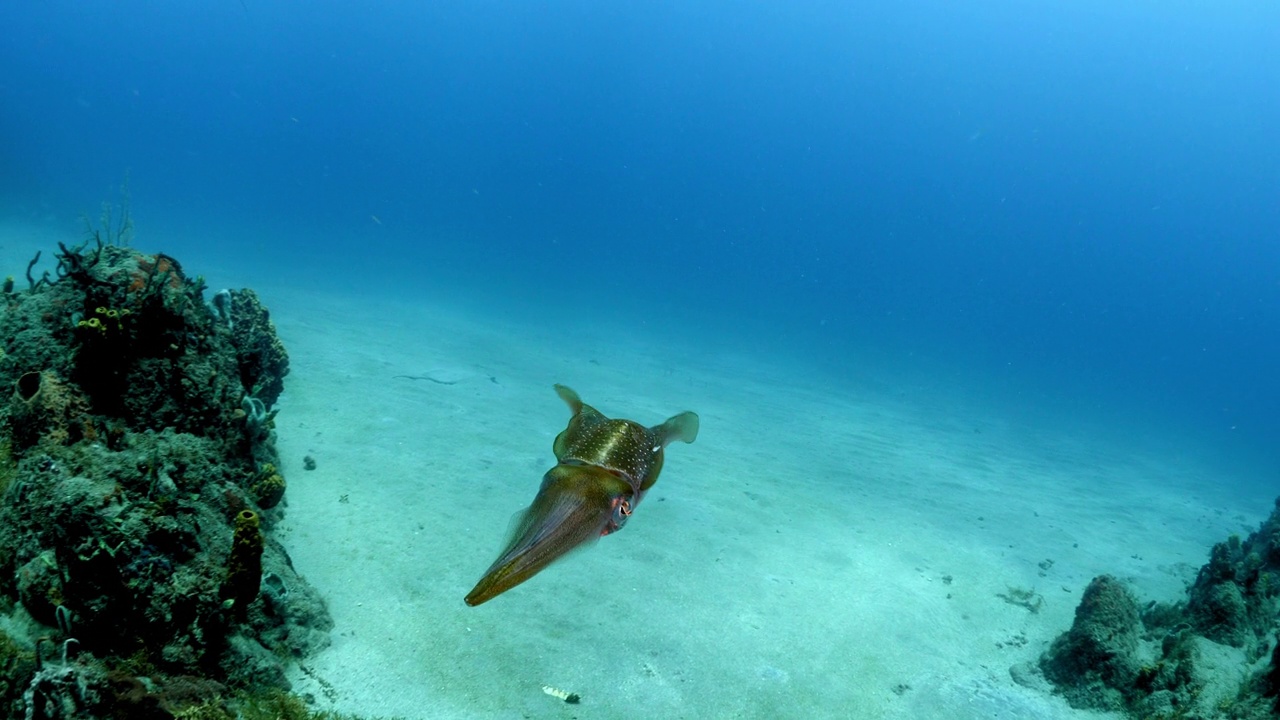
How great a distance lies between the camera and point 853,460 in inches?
482

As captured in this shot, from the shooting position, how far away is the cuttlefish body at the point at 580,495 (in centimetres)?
123

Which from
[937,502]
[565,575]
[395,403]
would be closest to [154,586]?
[565,575]

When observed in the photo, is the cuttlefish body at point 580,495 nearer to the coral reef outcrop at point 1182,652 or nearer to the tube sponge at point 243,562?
the tube sponge at point 243,562

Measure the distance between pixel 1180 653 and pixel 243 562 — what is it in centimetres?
743

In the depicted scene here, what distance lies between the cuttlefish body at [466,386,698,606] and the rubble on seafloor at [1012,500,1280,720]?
548 centimetres

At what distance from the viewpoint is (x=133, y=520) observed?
10.1ft

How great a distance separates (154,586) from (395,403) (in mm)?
6712

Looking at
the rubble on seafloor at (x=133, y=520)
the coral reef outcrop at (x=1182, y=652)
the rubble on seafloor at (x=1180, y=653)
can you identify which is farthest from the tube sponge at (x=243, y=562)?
the coral reef outcrop at (x=1182, y=652)

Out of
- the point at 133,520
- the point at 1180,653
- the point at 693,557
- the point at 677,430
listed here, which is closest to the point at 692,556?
the point at 693,557

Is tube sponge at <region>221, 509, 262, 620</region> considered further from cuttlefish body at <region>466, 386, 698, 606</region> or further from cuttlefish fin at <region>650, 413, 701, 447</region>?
cuttlefish fin at <region>650, 413, 701, 447</region>

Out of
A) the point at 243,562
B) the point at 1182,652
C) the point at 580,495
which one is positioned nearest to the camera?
the point at 580,495

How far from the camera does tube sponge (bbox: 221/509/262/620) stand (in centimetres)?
319

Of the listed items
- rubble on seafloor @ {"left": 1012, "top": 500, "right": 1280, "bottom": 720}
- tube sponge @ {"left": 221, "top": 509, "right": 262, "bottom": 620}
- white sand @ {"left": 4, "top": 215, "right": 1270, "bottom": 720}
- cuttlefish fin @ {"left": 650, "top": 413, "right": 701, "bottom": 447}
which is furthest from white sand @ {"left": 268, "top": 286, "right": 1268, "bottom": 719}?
tube sponge @ {"left": 221, "top": 509, "right": 262, "bottom": 620}

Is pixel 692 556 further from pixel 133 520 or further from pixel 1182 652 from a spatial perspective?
pixel 133 520
